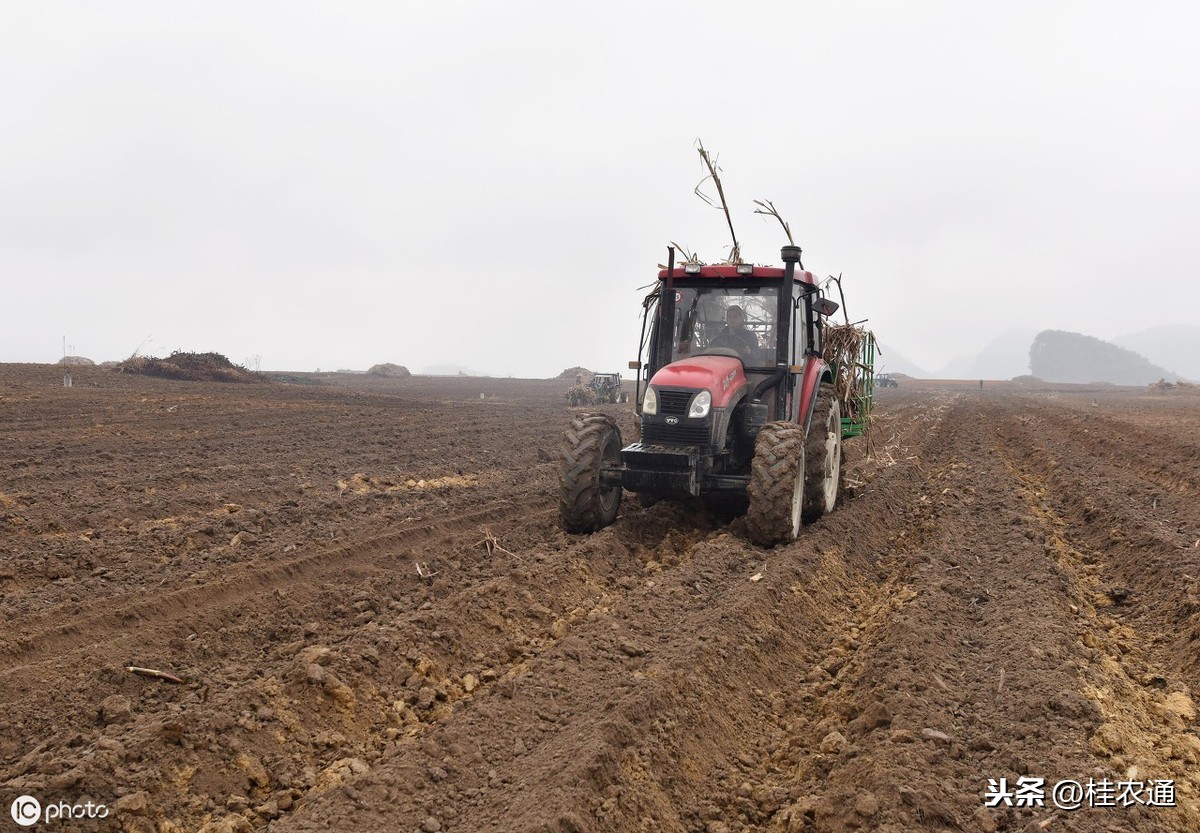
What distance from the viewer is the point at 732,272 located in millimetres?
7926

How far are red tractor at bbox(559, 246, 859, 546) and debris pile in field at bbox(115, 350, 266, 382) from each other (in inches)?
937

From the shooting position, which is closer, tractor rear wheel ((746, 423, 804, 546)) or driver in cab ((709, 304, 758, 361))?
tractor rear wheel ((746, 423, 804, 546))

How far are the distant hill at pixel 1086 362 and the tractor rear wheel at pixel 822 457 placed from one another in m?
172

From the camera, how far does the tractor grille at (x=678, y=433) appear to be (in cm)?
721

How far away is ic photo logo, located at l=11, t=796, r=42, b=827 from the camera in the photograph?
9.96 feet

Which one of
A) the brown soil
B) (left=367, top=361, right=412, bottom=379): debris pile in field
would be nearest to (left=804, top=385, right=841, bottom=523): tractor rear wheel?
the brown soil

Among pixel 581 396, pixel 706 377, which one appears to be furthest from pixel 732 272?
pixel 581 396

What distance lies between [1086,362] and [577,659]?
185 m

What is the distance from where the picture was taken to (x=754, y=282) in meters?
7.96

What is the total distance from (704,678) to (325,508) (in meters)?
5.74

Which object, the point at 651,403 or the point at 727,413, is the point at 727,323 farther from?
the point at 651,403

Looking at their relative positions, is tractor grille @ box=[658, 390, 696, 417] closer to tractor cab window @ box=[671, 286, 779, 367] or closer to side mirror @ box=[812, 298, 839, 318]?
tractor cab window @ box=[671, 286, 779, 367]

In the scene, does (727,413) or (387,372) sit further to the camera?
(387,372)

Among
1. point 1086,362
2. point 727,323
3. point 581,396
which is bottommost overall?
point 581,396
